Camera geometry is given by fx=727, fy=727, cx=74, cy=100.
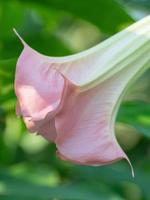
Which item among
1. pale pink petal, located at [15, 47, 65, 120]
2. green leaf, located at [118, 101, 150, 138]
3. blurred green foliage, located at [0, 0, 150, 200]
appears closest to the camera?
pale pink petal, located at [15, 47, 65, 120]

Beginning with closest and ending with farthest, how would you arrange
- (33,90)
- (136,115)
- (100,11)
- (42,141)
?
(33,90)
(136,115)
(100,11)
(42,141)

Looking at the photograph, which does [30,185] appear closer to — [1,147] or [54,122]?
[1,147]

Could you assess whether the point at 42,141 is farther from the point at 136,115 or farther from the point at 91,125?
the point at 91,125

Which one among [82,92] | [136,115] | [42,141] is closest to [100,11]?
[136,115]

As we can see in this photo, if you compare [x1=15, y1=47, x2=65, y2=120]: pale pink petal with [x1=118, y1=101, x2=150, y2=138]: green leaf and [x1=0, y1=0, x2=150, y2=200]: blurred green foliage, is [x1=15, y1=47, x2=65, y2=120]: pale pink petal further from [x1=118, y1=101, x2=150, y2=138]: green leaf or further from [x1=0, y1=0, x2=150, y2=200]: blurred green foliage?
[x1=118, y1=101, x2=150, y2=138]: green leaf

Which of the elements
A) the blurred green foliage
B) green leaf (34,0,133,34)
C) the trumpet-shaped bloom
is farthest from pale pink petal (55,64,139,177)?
green leaf (34,0,133,34)

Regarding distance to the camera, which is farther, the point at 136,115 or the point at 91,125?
the point at 136,115

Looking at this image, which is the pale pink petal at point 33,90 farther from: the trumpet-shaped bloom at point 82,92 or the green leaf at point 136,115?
the green leaf at point 136,115
